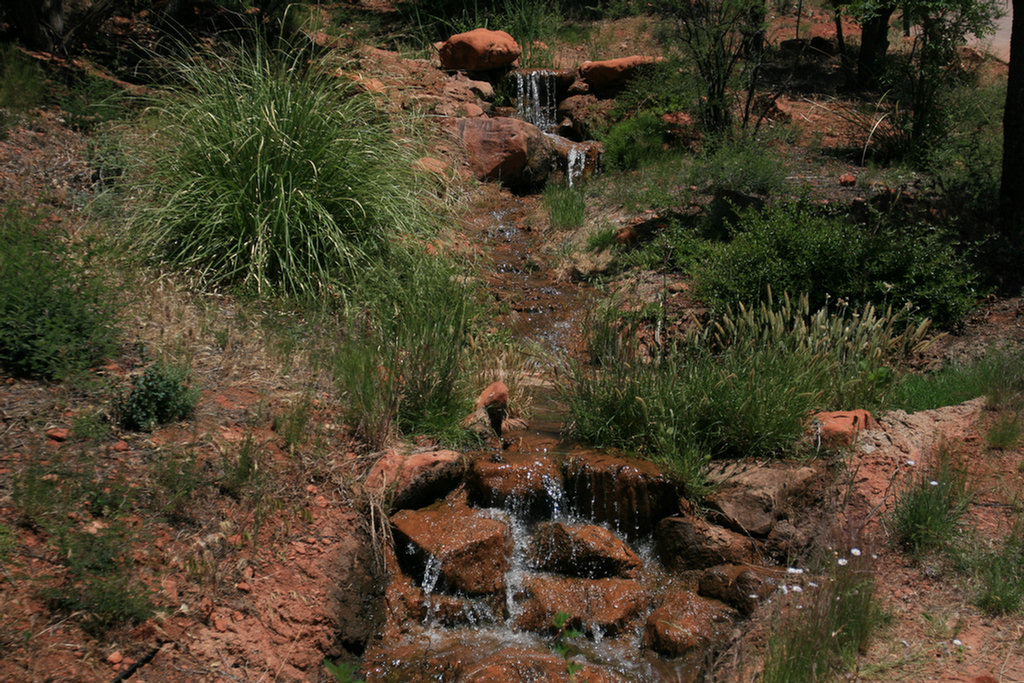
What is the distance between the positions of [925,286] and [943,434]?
9.29ft

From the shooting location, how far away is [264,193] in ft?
23.1

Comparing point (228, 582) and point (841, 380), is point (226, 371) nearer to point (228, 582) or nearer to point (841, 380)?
point (228, 582)

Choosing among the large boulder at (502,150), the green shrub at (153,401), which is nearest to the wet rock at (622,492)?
the green shrub at (153,401)

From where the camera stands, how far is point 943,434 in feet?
17.6

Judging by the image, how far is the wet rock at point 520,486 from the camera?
17.5 ft

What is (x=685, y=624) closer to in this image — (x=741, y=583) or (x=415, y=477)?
(x=741, y=583)

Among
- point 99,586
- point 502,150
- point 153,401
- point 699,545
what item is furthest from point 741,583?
point 502,150

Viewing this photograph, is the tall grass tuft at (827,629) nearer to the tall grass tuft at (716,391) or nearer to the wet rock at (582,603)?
the wet rock at (582,603)

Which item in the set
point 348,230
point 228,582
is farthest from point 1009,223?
point 228,582

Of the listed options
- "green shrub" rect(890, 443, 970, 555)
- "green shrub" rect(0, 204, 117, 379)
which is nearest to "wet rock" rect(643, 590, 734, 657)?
"green shrub" rect(890, 443, 970, 555)

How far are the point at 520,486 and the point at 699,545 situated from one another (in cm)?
115

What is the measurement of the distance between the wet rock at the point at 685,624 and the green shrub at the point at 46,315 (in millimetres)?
3537

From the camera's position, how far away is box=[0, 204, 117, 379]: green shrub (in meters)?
4.78

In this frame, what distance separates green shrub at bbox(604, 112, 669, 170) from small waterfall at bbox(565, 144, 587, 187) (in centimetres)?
34
